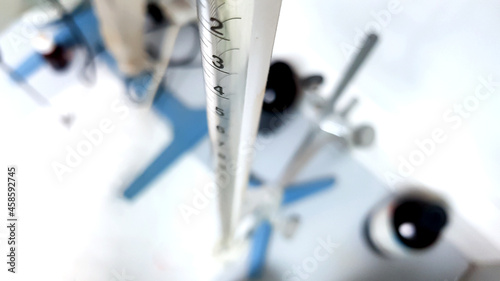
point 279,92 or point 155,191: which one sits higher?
point 279,92

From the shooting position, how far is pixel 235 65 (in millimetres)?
283

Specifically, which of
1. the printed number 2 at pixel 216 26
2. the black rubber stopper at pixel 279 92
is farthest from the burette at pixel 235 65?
the black rubber stopper at pixel 279 92

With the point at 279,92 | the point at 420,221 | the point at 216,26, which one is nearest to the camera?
the point at 216,26

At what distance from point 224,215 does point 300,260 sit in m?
0.26

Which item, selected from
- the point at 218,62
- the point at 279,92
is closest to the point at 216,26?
the point at 218,62

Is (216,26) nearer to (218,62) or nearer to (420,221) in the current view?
(218,62)

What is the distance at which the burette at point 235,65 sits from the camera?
0.80ft

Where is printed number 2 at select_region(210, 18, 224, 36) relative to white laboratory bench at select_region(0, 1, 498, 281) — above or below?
above

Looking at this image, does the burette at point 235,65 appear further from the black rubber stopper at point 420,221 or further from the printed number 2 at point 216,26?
the black rubber stopper at point 420,221

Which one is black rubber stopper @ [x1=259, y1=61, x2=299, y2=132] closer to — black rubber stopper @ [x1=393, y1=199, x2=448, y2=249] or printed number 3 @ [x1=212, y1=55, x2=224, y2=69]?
black rubber stopper @ [x1=393, y1=199, x2=448, y2=249]

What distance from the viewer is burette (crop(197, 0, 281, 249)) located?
245 millimetres

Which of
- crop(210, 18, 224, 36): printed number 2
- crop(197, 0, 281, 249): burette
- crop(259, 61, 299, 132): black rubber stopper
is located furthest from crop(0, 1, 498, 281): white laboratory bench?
crop(210, 18, 224, 36): printed number 2

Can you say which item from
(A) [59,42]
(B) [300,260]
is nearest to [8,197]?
(A) [59,42]

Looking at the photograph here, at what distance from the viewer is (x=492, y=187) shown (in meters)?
0.67
